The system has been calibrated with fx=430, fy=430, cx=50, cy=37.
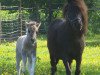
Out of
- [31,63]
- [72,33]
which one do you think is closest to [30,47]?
[31,63]

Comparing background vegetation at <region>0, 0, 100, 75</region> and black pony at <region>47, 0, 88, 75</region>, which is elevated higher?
black pony at <region>47, 0, 88, 75</region>

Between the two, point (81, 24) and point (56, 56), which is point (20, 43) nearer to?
point (56, 56)

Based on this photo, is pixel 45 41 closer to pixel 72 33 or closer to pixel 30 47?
pixel 30 47

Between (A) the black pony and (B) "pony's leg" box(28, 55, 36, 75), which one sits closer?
(A) the black pony

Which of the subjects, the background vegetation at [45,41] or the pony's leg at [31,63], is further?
the background vegetation at [45,41]

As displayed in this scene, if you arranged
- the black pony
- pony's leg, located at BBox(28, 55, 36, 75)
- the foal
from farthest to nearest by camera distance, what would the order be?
the foal
pony's leg, located at BBox(28, 55, 36, 75)
the black pony

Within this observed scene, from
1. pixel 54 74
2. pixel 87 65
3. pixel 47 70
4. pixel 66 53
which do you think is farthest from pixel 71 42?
pixel 87 65

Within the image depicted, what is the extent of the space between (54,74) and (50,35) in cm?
126

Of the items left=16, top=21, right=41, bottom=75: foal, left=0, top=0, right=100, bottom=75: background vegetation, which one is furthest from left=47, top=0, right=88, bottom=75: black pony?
left=0, top=0, right=100, bottom=75: background vegetation

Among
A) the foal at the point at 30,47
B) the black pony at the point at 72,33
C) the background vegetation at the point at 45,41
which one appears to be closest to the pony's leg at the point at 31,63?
the foal at the point at 30,47

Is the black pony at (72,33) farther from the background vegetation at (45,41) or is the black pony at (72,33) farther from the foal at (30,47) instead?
the background vegetation at (45,41)

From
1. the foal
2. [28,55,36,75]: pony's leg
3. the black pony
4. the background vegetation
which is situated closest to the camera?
the black pony

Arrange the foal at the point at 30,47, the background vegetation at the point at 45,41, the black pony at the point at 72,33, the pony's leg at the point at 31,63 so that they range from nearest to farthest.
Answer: the black pony at the point at 72,33, the pony's leg at the point at 31,63, the foal at the point at 30,47, the background vegetation at the point at 45,41

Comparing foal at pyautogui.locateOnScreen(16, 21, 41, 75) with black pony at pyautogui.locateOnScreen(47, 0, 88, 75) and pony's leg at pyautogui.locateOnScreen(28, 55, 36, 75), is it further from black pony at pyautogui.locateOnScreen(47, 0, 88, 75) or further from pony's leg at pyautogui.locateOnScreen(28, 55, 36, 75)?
black pony at pyautogui.locateOnScreen(47, 0, 88, 75)
